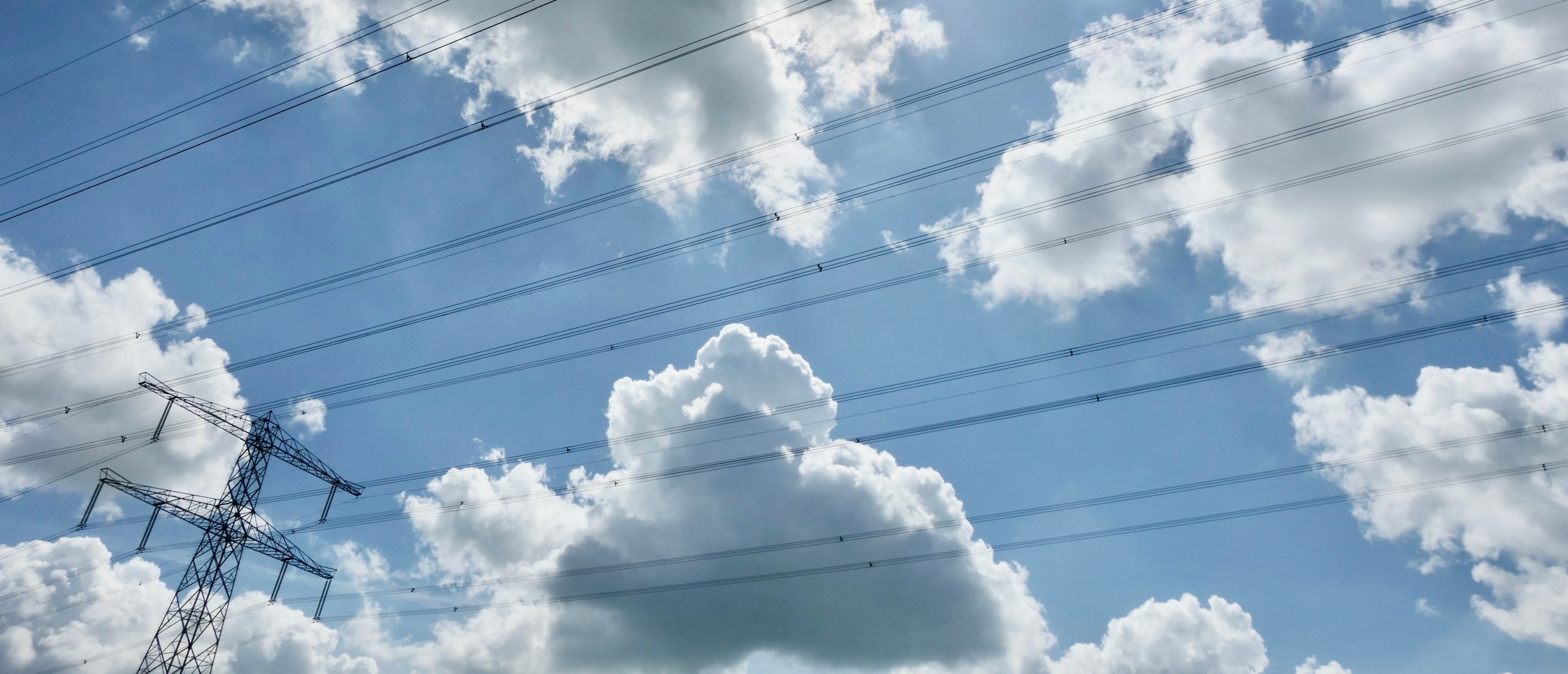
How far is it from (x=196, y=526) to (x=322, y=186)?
90.6ft

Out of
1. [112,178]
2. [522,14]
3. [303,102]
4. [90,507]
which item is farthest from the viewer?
[90,507]

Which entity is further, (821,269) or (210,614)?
(210,614)

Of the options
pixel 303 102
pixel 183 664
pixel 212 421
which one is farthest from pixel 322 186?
pixel 183 664

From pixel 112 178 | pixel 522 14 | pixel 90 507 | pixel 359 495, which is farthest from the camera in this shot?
pixel 359 495

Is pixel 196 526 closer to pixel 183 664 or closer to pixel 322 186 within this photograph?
pixel 183 664

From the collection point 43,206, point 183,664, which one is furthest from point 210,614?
point 43,206

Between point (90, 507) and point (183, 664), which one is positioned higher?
point (90, 507)

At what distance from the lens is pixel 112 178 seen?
1071 inches

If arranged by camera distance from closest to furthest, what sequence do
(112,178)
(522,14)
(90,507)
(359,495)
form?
(522,14) < (112,178) < (90,507) < (359,495)

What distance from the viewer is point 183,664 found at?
40.2m

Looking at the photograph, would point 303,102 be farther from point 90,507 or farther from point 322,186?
point 90,507

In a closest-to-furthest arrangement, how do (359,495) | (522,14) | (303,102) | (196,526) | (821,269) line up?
1. (522,14)
2. (303,102)
3. (821,269)
4. (196,526)
5. (359,495)

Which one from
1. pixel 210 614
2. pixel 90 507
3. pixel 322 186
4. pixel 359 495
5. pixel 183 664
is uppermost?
pixel 322 186

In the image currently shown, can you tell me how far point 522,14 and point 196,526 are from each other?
1544 inches
